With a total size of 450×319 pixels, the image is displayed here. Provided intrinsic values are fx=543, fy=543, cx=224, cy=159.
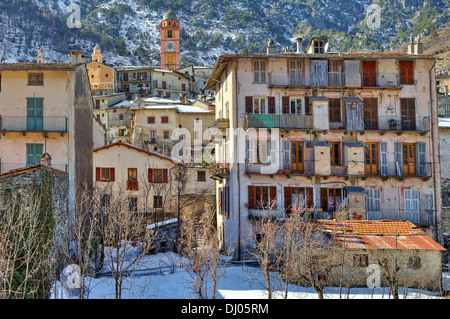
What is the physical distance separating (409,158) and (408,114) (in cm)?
341

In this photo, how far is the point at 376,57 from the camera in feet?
135

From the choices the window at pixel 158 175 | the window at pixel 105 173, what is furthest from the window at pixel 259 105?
the window at pixel 105 173

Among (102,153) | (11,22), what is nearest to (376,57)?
(102,153)

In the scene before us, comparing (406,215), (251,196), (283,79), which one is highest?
(283,79)

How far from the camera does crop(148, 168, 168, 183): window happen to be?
52.2 meters

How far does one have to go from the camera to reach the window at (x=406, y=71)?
41681mm

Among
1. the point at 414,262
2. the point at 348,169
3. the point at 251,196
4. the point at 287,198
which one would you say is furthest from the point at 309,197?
the point at 414,262

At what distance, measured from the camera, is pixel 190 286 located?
3066 centimetres

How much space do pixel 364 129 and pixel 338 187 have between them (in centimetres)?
478

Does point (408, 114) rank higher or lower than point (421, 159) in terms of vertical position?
higher

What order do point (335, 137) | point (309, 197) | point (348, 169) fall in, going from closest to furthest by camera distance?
point (309, 197) → point (348, 169) → point (335, 137)

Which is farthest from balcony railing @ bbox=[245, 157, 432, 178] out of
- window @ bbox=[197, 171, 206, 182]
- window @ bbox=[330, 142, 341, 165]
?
window @ bbox=[197, 171, 206, 182]

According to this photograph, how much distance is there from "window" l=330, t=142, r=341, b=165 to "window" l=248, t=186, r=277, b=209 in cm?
492

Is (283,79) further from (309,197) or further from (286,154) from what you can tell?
(309,197)
